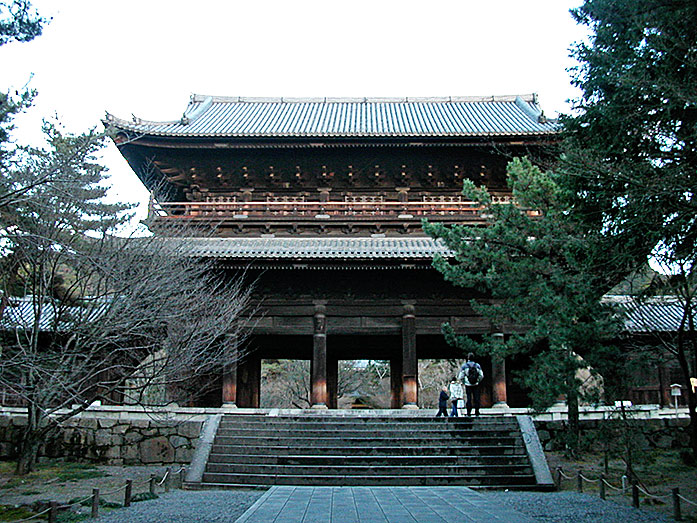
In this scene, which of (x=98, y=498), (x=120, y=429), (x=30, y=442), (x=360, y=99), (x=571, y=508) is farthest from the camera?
(x=360, y=99)

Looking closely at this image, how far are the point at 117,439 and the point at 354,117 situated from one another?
50.9ft

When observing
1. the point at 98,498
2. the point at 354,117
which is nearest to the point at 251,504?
the point at 98,498

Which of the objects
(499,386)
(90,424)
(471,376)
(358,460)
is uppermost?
(471,376)

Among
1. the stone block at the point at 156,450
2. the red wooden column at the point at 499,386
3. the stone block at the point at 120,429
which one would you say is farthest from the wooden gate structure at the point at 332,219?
the stone block at the point at 120,429

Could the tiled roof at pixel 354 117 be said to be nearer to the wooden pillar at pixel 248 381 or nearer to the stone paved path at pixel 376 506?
the wooden pillar at pixel 248 381

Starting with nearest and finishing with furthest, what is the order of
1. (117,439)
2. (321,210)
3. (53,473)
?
1. (53,473)
2. (117,439)
3. (321,210)

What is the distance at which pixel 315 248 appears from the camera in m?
16.8

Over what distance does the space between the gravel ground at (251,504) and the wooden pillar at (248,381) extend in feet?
28.1

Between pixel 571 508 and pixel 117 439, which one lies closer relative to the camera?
pixel 571 508

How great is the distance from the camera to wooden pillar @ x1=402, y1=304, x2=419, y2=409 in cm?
1602

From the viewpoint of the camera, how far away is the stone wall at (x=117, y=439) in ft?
43.2

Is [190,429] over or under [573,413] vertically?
under

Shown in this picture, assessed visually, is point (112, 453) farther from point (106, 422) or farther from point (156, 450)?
point (156, 450)

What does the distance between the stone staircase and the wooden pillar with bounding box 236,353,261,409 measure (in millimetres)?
5156
